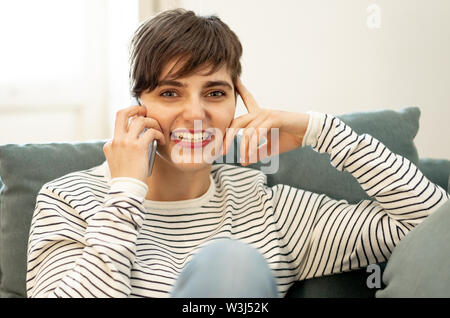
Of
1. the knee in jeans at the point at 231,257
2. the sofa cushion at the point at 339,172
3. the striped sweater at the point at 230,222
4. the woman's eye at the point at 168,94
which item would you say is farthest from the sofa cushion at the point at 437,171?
the knee in jeans at the point at 231,257

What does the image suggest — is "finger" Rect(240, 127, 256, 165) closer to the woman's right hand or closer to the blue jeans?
the woman's right hand

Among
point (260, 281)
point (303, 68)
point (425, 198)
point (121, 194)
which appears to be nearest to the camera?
point (260, 281)

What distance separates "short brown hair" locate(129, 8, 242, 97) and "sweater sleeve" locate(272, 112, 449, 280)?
0.94 feet

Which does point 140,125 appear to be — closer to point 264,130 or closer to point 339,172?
point 264,130

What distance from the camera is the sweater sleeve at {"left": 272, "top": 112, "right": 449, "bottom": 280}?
131 centimetres

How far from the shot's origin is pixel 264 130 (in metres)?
1.36

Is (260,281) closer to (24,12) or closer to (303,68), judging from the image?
(303,68)

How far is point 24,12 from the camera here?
256cm

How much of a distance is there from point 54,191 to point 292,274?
0.58m

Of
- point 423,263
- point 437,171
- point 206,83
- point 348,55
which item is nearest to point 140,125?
point 206,83

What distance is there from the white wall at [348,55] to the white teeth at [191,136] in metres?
A: 1.12

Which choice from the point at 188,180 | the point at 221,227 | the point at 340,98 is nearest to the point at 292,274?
the point at 221,227

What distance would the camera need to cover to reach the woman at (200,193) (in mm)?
1194

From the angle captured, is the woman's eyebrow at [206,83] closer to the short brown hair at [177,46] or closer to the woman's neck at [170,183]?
the short brown hair at [177,46]
